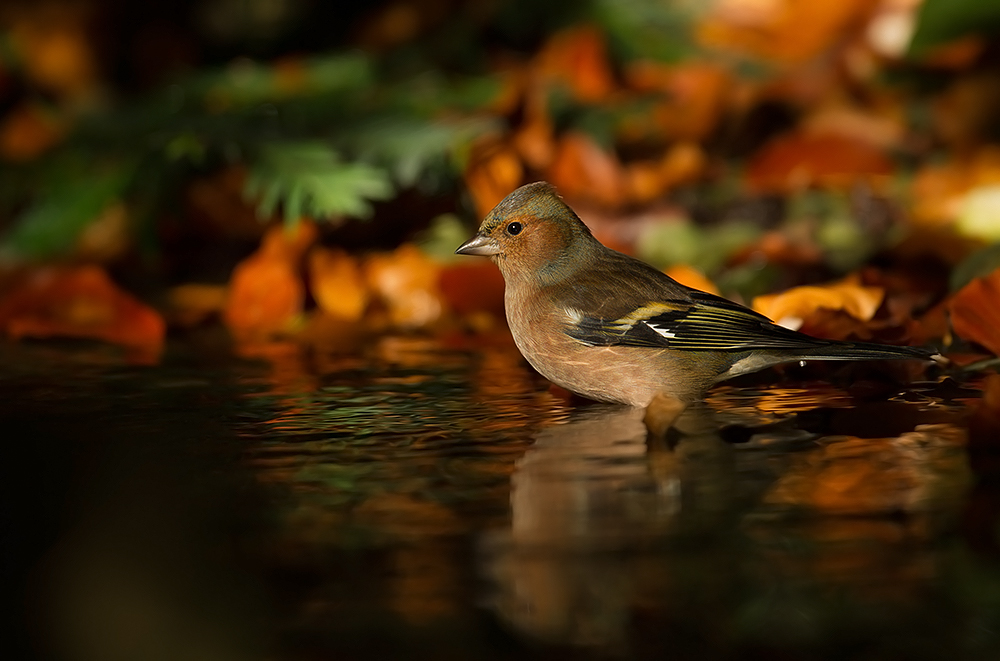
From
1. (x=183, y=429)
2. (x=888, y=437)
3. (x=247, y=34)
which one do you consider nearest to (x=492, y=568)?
(x=888, y=437)

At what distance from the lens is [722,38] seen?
27.7 feet

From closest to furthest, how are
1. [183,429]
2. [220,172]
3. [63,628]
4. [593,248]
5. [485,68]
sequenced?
[63,628] → [183,429] → [593,248] → [220,172] → [485,68]

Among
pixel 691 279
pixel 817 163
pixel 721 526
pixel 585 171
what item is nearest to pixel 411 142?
pixel 585 171

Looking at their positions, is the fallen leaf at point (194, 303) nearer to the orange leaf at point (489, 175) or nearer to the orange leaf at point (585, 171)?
the orange leaf at point (489, 175)

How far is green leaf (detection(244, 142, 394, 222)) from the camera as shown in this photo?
4.99m

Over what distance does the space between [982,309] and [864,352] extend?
0.63m

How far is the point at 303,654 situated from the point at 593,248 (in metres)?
2.11

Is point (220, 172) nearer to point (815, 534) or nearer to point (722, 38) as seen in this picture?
point (722, 38)

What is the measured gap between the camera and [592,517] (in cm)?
203

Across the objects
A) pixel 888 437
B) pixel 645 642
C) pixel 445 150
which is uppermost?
pixel 445 150

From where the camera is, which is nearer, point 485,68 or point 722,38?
point 485,68

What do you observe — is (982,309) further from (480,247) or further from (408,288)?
(408,288)

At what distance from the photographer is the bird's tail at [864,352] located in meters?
2.83

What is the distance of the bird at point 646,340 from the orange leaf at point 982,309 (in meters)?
0.44
